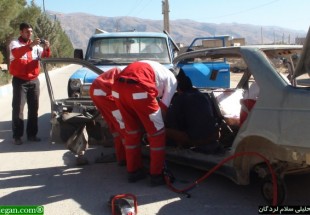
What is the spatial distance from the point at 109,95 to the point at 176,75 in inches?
34.1

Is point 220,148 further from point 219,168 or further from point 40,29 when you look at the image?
point 40,29

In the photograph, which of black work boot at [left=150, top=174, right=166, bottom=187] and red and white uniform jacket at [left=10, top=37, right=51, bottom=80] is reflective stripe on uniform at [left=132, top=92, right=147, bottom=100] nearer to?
black work boot at [left=150, top=174, right=166, bottom=187]

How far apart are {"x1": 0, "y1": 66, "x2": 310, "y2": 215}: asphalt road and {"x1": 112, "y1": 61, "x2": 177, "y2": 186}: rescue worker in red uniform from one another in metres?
0.30

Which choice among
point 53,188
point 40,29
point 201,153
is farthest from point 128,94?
point 40,29

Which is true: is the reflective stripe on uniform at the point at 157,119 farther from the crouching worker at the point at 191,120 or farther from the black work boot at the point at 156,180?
the black work boot at the point at 156,180

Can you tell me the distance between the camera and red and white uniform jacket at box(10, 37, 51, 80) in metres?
7.03

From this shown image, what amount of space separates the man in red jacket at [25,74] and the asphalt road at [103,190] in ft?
3.72

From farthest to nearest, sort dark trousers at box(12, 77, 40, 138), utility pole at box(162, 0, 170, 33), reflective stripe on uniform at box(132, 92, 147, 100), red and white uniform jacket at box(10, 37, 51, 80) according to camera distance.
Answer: utility pole at box(162, 0, 170, 33) < dark trousers at box(12, 77, 40, 138) < red and white uniform jacket at box(10, 37, 51, 80) < reflective stripe on uniform at box(132, 92, 147, 100)

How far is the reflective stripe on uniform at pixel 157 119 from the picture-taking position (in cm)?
466

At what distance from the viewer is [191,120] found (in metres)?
4.95

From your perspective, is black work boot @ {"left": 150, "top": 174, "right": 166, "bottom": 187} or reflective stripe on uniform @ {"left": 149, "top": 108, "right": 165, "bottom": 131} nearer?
reflective stripe on uniform @ {"left": 149, "top": 108, "right": 165, "bottom": 131}

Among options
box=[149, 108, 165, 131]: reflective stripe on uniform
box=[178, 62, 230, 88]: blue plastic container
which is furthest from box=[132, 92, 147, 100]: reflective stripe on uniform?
box=[178, 62, 230, 88]: blue plastic container

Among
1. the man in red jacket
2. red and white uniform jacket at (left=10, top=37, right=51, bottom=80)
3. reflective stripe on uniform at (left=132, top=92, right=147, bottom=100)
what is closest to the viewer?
reflective stripe on uniform at (left=132, top=92, right=147, bottom=100)

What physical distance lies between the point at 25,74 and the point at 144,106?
11.2ft
